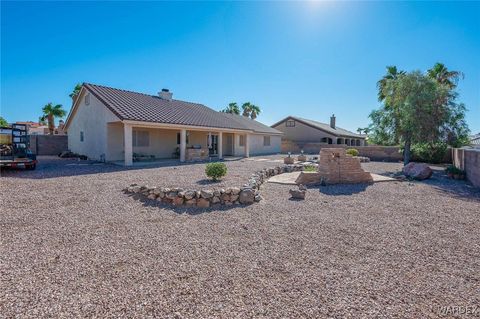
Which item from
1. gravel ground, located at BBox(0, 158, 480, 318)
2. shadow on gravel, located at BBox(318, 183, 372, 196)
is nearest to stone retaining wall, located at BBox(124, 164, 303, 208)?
gravel ground, located at BBox(0, 158, 480, 318)

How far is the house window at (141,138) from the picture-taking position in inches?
Answer: 692

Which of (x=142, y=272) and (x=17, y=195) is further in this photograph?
(x=17, y=195)

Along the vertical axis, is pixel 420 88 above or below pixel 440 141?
above

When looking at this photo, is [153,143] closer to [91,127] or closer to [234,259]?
[91,127]

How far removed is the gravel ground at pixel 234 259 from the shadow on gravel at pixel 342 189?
5.76ft

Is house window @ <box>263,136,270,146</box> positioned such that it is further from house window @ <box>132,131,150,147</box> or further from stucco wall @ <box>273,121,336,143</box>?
house window @ <box>132,131,150,147</box>

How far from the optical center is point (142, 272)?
137 inches

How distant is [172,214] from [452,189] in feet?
35.6

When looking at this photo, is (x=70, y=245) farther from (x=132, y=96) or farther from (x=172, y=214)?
(x=132, y=96)

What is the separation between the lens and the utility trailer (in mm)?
11258

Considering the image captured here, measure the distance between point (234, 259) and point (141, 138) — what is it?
16.0m

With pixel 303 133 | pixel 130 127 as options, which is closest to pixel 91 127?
pixel 130 127

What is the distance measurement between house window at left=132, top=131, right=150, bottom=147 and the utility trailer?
6.35 metres

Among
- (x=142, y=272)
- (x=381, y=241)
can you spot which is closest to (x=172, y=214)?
(x=142, y=272)
